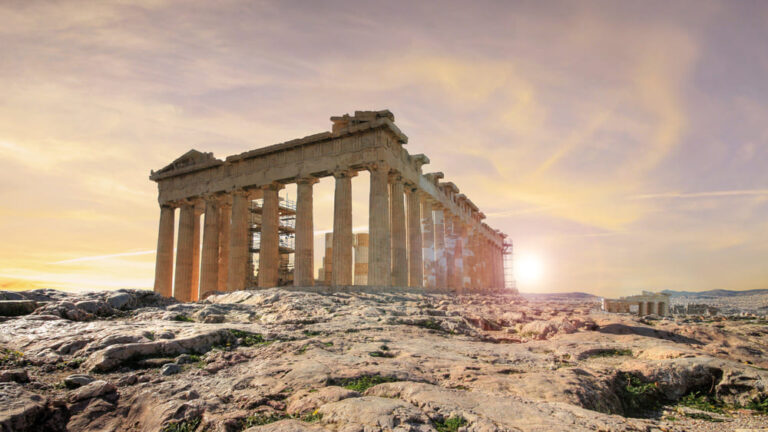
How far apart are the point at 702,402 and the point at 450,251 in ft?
96.3

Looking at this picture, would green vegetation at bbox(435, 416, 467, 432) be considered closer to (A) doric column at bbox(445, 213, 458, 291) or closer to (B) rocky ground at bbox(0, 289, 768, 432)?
(B) rocky ground at bbox(0, 289, 768, 432)

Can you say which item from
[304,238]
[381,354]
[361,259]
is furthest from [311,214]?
[381,354]

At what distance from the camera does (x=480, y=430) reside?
177 inches

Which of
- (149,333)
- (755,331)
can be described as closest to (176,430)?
(149,333)

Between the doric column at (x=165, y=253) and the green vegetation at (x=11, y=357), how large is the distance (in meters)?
27.7

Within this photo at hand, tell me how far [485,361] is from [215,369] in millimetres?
4456

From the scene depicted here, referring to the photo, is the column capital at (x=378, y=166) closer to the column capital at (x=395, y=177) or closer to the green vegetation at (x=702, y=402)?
the column capital at (x=395, y=177)

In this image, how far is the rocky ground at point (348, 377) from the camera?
505 centimetres

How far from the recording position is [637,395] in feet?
22.7

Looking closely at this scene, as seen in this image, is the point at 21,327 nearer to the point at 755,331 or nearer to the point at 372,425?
the point at 372,425

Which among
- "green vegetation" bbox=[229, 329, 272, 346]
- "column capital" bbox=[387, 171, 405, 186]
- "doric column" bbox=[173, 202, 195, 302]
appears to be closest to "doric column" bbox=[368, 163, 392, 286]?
"column capital" bbox=[387, 171, 405, 186]

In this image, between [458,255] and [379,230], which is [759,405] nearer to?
[379,230]

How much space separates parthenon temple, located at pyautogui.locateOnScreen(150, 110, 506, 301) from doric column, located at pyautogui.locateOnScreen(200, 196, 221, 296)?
0.07m

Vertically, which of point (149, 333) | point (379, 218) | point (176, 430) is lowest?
point (176, 430)
